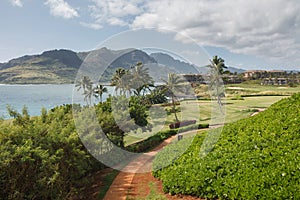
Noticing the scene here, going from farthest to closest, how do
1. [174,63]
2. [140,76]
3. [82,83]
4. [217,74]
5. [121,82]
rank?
[217,74] < [121,82] < [140,76] < [82,83] < [174,63]

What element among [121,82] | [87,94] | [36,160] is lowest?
[36,160]

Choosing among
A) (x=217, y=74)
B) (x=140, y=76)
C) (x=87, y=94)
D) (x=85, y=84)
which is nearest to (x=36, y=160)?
(x=140, y=76)

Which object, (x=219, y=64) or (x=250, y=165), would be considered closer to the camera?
(x=250, y=165)

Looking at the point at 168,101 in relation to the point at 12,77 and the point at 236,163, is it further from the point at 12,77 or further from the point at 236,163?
the point at 12,77

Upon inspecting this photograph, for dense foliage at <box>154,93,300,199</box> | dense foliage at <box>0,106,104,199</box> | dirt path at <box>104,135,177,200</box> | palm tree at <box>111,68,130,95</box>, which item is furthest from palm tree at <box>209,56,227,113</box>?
dense foliage at <box>0,106,104,199</box>

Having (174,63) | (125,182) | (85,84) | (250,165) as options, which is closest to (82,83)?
(85,84)

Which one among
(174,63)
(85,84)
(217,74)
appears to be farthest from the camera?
(217,74)

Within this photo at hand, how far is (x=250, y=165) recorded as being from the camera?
8.62m

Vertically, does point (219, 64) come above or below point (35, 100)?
above

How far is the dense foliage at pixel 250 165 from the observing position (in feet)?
24.5

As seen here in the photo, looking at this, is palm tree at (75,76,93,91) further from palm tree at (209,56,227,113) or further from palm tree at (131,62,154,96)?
palm tree at (209,56,227,113)

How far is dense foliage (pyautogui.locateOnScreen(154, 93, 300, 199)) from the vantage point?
748 cm

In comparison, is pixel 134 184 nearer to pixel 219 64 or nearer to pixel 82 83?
pixel 82 83

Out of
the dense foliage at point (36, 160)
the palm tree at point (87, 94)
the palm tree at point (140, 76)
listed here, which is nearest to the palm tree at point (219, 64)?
the palm tree at point (140, 76)
